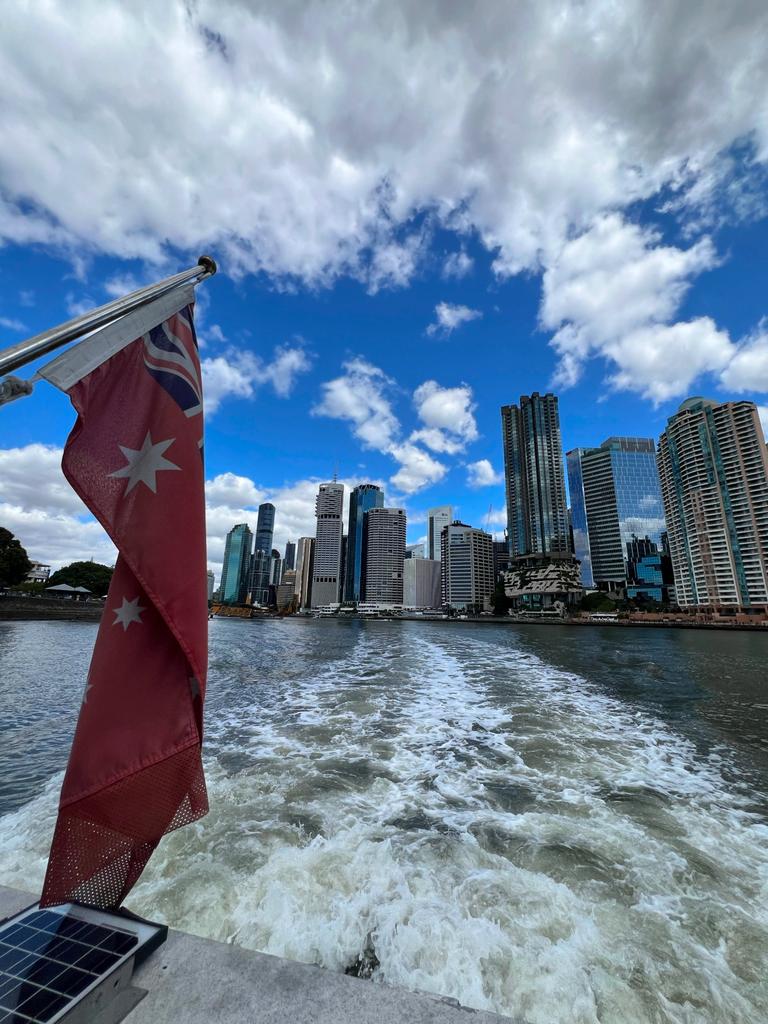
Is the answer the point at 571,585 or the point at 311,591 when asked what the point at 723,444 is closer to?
the point at 571,585

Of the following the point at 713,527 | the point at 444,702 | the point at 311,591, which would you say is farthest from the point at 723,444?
the point at 311,591

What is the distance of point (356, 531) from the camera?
6575 inches

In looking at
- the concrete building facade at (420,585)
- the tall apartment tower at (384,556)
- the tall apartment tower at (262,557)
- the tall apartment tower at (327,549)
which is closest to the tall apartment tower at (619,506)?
the concrete building facade at (420,585)

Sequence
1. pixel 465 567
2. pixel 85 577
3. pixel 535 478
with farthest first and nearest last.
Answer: pixel 465 567 < pixel 535 478 < pixel 85 577

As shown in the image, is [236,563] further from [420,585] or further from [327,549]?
[420,585]

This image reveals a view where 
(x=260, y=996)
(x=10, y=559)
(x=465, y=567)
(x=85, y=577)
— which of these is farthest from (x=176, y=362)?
(x=465, y=567)

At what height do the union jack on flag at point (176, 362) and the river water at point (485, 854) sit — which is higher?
the union jack on flag at point (176, 362)

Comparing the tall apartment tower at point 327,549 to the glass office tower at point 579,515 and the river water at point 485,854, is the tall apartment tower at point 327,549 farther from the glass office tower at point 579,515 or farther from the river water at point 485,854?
the river water at point 485,854

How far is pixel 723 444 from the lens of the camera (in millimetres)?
81938

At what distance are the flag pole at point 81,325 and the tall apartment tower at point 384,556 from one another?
499ft

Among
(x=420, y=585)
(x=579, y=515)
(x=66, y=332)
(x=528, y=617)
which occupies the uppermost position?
(x=579, y=515)

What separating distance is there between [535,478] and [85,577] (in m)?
115

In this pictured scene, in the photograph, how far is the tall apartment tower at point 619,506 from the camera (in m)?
127

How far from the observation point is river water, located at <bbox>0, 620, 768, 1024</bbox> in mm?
2162
